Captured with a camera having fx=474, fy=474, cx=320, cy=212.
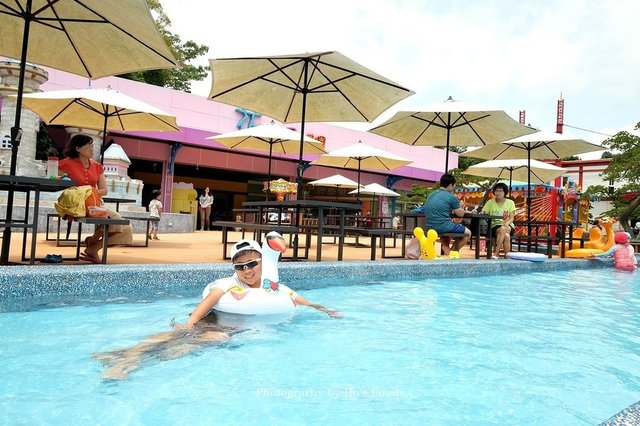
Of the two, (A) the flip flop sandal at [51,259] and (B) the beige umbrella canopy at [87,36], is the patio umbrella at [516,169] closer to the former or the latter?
(B) the beige umbrella canopy at [87,36]

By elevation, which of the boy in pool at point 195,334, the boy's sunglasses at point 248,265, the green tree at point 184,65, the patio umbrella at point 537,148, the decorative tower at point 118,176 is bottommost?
Answer: the boy in pool at point 195,334

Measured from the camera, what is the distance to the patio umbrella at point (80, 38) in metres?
4.21

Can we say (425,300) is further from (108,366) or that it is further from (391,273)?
(108,366)

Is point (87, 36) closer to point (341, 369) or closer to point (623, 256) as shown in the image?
point (341, 369)

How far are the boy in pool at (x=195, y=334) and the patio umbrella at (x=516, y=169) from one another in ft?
25.3

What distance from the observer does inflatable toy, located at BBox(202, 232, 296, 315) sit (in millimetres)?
2914

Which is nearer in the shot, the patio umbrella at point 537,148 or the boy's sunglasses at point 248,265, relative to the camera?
the boy's sunglasses at point 248,265

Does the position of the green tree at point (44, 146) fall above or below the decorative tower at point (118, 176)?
above

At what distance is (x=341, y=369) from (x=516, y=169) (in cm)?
1030

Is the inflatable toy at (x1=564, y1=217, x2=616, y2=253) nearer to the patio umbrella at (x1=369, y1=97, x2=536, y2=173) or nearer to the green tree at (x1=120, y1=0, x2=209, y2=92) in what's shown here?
the patio umbrella at (x1=369, y1=97, x2=536, y2=173)

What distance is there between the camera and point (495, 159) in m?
10.5

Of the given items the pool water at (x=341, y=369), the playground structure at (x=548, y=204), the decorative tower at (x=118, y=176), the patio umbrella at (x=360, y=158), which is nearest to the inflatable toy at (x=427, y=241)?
the pool water at (x=341, y=369)

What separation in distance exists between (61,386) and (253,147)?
8.55 m

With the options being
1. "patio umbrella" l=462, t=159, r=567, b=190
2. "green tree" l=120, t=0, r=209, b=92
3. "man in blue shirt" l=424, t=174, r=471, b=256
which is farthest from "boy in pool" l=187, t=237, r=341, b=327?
Answer: "green tree" l=120, t=0, r=209, b=92
